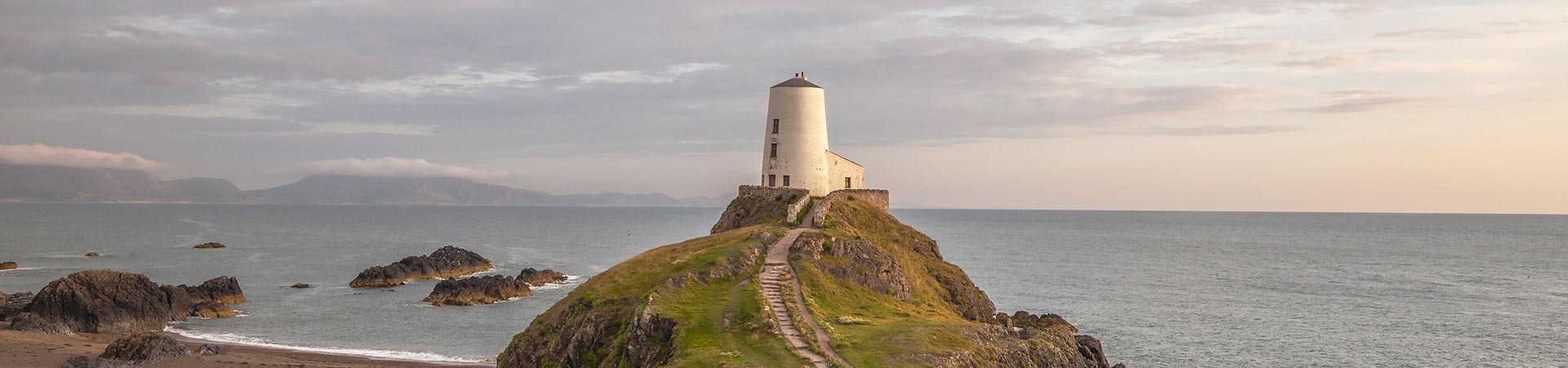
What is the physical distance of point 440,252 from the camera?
123 meters

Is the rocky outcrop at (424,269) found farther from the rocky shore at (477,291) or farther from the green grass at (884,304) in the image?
the green grass at (884,304)

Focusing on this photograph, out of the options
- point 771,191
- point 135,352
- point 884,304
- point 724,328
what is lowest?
point 135,352

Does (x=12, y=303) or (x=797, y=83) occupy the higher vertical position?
(x=797, y=83)

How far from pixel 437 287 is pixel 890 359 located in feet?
214

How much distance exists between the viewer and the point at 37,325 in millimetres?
69375

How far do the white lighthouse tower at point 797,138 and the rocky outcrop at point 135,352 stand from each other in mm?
36206

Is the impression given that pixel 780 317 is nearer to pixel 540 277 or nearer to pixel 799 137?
pixel 799 137

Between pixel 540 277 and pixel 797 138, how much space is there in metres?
48.6

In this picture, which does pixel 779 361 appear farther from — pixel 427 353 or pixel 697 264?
pixel 427 353

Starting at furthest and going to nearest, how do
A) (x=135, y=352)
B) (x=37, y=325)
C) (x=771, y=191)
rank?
(x=37, y=325)
(x=771, y=191)
(x=135, y=352)

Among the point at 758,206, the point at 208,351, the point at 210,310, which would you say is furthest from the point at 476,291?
the point at 758,206

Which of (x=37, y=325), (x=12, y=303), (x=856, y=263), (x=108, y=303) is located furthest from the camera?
(x=12, y=303)

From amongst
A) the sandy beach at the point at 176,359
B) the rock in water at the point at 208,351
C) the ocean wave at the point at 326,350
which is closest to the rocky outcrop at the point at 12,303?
the sandy beach at the point at 176,359

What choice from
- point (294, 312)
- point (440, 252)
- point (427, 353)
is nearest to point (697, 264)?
point (427, 353)
